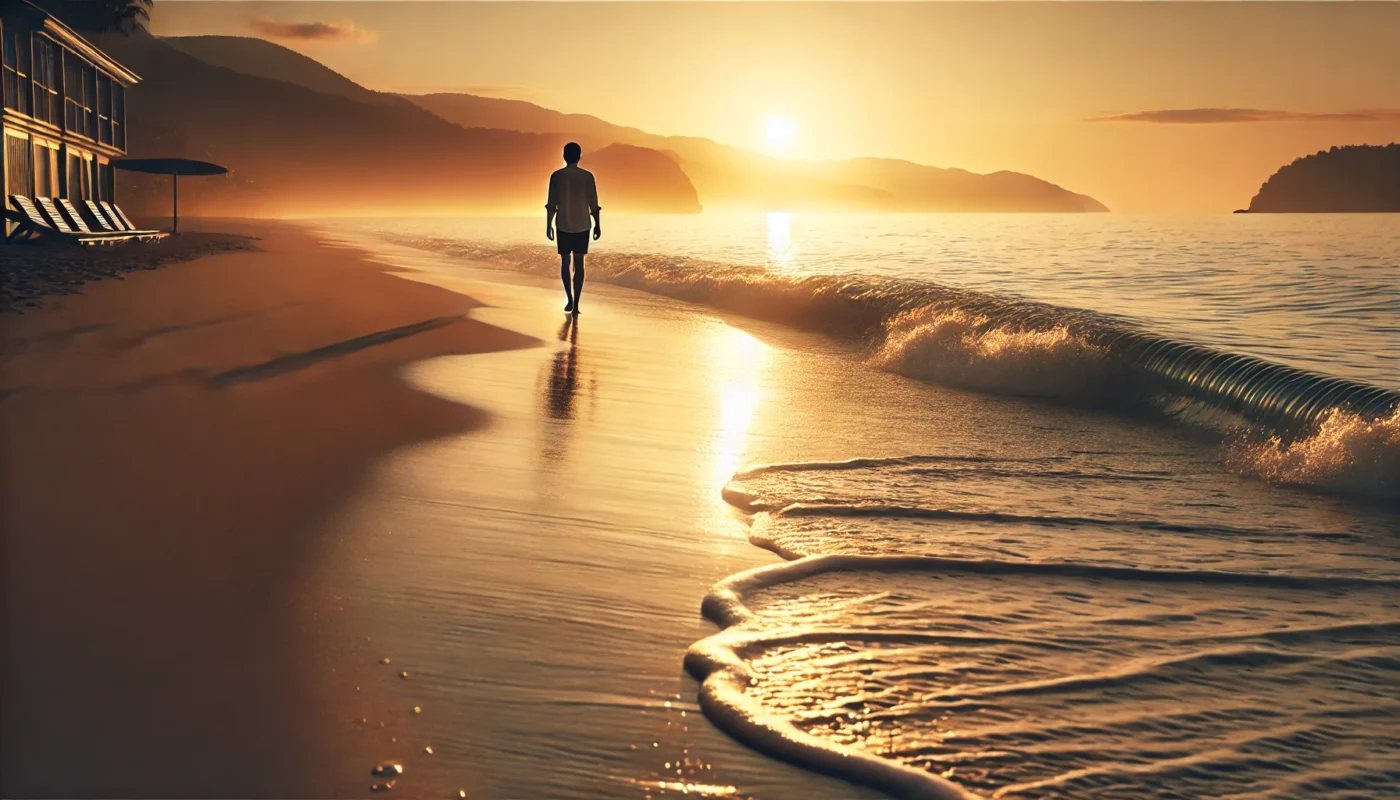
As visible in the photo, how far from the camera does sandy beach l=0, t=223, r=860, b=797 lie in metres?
2.64

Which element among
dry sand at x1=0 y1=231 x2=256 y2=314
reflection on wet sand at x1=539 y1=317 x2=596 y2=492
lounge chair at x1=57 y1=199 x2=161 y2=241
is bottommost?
reflection on wet sand at x1=539 y1=317 x2=596 y2=492

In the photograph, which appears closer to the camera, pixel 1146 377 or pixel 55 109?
pixel 1146 377

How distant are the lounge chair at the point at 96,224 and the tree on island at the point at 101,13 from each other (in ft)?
94.3

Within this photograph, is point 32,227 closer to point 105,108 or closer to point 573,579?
point 105,108

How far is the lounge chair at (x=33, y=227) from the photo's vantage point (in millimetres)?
21234

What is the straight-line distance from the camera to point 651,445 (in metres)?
6.52

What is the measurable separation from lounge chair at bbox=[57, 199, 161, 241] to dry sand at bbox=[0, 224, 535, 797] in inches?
602

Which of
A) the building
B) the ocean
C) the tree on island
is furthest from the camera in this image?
the tree on island

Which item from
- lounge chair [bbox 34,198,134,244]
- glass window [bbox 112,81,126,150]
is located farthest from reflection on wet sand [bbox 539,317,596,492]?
glass window [bbox 112,81,126,150]

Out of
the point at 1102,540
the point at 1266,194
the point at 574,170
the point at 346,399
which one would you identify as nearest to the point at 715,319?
the point at 574,170

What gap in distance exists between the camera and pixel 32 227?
837 inches

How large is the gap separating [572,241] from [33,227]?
13284 mm

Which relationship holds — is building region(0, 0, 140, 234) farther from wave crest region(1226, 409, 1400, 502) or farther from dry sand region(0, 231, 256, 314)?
wave crest region(1226, 409, 1400, 502)

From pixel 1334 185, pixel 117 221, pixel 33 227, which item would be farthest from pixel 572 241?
pixel 1334 185
